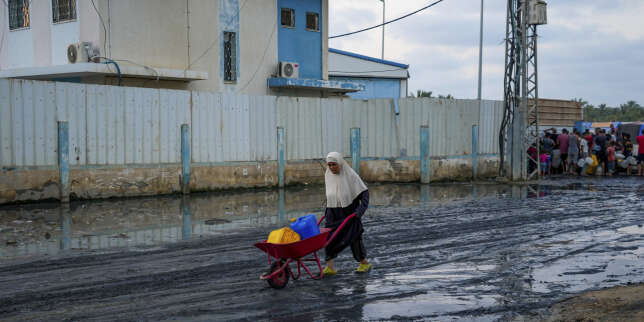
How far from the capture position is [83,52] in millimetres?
20453

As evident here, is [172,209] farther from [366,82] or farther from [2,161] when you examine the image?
[366,82]

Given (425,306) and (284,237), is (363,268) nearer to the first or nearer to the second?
(284,237)

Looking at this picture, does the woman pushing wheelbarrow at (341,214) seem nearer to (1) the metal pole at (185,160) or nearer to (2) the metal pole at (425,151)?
(1) the metal pole at (185,160)

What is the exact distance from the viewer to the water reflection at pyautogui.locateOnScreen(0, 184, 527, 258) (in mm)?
10930

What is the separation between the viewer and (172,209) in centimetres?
1523

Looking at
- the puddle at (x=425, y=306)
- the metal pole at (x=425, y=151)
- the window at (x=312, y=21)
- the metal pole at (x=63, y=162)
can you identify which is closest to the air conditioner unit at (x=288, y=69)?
the window at (x=312, y=21)

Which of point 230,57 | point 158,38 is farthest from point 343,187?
point 230,57

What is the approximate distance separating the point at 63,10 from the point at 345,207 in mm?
16958

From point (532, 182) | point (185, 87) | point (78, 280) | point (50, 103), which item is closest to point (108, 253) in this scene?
point (78, 280)

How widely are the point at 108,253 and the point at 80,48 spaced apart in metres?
12.5

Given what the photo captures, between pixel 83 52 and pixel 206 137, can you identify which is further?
pixel 83 52

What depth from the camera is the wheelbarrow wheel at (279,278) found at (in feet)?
24.5

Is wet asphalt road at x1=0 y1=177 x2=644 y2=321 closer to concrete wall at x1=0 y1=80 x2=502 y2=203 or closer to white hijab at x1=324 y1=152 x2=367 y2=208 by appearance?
white hijab at x1=324 y1=152 x2=367 y2=208

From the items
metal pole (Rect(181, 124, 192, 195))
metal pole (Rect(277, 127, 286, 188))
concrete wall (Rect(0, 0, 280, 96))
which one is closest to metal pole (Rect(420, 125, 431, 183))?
metal pole (Rect(277, 127, 286, 188))
